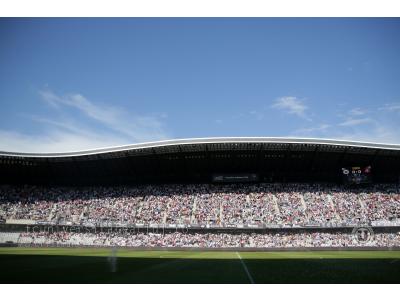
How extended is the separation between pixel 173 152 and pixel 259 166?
15.9 m

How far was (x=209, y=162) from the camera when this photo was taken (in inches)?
2454

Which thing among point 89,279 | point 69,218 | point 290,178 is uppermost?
point 290,178

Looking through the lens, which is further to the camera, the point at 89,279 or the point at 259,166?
the point at 259,166

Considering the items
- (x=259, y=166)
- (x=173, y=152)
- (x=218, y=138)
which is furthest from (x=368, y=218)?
(x=173, y=152)

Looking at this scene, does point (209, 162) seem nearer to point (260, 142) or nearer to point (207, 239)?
point (260, 142)

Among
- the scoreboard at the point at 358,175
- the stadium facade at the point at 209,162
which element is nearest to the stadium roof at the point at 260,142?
the stadium facade at the point at 209,162

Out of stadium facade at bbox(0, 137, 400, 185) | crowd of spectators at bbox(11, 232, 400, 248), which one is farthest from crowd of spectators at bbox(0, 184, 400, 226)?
stadium facade at bbox(0, 137, 400, 185)

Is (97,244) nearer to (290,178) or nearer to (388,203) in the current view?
(290,178)

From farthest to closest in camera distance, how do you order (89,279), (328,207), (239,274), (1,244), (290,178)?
(290,178) < (328,207) < (1,244) < (239,274) < (89,279)

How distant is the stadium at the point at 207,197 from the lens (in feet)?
168

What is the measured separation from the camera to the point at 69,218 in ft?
185

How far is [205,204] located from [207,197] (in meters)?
2.23

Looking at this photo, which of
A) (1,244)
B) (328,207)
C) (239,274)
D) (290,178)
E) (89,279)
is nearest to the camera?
(89,279)

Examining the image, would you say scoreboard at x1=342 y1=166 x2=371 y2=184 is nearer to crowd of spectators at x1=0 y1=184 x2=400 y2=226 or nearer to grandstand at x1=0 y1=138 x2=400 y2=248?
grandstand at x1=0 y1=138 x2=400 y2=248
